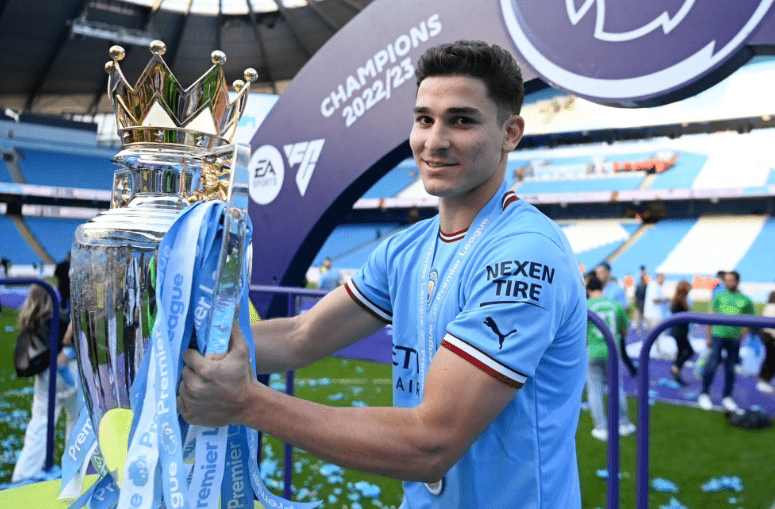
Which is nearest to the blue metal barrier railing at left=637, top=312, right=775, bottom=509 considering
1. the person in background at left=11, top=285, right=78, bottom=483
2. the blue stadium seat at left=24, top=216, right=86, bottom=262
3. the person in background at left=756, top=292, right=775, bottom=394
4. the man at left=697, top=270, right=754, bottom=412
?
the person in background at left=11, top=285, right=78, bottom=483

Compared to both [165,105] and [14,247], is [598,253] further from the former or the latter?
[165,105]

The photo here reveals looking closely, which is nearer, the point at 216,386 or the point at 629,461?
the point at 216,386

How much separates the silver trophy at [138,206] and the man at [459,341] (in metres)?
0.24

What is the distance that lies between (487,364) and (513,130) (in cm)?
53

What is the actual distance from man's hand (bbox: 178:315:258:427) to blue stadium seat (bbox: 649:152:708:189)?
81.0ft

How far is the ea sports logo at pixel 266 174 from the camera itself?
3.83 m

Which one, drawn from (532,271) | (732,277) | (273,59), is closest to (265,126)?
(532,271)

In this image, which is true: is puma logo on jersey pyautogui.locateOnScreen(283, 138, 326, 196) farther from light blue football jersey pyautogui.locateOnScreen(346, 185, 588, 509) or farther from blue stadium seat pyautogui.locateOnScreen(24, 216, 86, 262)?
blue stadium seat pyautogui.locateOnScreen(24, 216, 86, 262)

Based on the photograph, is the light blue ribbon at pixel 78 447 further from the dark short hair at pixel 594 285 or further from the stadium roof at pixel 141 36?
the stadium roof at pixel 141 36

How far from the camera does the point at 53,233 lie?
25.6 m

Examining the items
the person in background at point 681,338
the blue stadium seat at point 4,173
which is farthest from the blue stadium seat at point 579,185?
the blue stadium seat at point 4,173

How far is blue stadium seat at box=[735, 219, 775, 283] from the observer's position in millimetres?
19516

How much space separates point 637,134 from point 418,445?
85.3ft

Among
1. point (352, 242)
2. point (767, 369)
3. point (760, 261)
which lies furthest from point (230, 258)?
point (352, 242)
